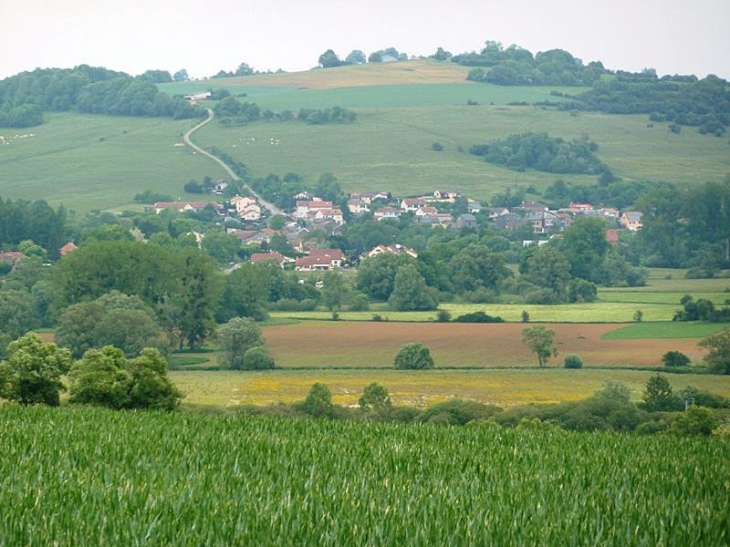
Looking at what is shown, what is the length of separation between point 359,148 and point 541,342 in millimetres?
86011

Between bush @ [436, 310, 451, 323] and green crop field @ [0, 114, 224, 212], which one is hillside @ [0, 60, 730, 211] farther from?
bush @ [436, 310, 451, 323]

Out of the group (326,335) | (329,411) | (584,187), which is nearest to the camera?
(329,411)

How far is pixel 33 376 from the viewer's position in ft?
105

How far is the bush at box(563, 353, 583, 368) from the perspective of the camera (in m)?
57.9

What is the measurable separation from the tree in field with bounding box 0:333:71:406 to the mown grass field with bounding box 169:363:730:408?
16695 mm

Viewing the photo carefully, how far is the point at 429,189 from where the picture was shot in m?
129

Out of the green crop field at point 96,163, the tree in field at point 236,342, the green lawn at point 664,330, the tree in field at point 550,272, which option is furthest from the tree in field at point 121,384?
the green crop field at point 96,163

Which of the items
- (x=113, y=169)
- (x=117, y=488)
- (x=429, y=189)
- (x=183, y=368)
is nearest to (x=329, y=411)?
(x=183, y=368)

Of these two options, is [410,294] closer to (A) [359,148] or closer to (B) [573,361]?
(B) [573,361]

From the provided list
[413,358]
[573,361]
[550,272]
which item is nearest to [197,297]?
[413,358]

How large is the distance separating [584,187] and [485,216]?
46.5 ft

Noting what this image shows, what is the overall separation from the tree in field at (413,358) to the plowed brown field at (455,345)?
418 millimetres

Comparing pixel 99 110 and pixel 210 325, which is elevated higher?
pixel 99 110

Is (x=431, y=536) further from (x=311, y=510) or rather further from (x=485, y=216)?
(x=485, y=216)
